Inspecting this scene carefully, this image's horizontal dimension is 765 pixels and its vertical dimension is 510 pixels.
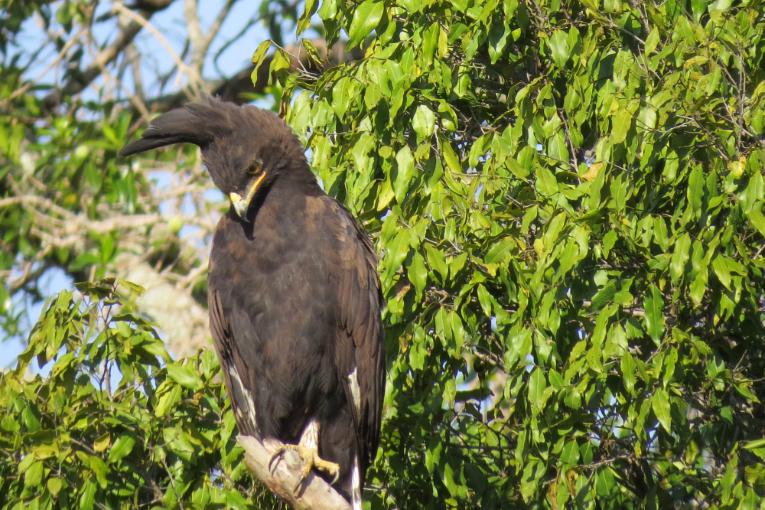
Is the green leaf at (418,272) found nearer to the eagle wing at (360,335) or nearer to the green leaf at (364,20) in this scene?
the eagle wing at (360,335)

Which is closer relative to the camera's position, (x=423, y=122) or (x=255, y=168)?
(x=423, y=122)

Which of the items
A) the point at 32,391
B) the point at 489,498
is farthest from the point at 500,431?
the point at 32,391

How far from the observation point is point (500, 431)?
550 centimetres

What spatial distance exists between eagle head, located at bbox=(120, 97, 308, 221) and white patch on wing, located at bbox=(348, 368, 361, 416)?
0.89 m

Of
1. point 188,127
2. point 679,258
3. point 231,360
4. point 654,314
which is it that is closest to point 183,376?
point 231,360

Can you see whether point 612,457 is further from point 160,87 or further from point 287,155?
point 160,87

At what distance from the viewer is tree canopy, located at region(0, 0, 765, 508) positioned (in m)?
4.42

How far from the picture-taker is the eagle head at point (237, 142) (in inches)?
216

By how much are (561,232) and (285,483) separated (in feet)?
4.93

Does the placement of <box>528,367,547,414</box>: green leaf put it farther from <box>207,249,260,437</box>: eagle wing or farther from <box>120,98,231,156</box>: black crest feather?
<box>120,98,231,156</box>: black crest feather

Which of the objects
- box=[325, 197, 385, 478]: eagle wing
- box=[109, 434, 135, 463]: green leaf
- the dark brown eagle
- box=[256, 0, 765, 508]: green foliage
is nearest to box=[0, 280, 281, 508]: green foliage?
box=[109, 434, 135, 463]: green leaf

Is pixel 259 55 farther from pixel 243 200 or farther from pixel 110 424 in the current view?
pixel 110 424

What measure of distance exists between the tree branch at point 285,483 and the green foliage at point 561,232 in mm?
481

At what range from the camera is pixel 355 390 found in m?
5.51
